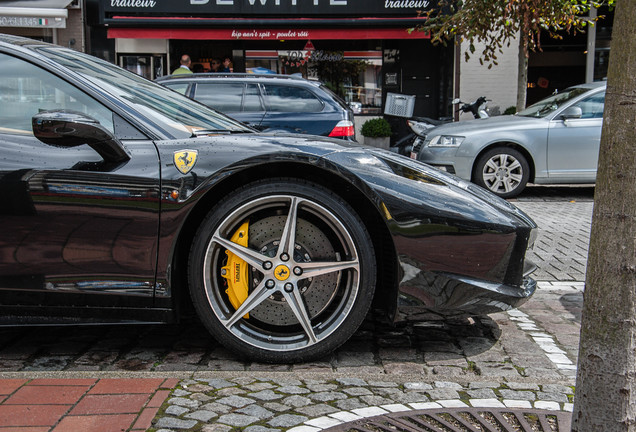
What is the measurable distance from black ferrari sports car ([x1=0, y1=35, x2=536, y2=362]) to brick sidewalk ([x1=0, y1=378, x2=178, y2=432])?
33cm

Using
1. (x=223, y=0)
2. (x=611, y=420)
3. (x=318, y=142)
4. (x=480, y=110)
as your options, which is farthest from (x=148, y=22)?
(x=611, y=420)

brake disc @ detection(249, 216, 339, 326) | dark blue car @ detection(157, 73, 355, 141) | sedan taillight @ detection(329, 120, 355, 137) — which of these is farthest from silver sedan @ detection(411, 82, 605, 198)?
brake disc @ detection(249, 216, 339, 326)

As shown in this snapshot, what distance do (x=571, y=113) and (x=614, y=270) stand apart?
25.8 feet

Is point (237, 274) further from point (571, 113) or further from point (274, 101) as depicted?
point (571, 113)

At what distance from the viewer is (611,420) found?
206 cm

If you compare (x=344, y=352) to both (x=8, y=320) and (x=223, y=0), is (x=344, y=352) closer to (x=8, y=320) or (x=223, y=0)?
(x=8, y=320)

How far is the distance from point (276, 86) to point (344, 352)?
20.1 ft

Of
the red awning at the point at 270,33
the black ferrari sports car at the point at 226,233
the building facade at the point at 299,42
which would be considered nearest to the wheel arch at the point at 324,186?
the black ferrari sports car at the point at 226,233

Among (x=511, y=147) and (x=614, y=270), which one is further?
(x=511, y=147)

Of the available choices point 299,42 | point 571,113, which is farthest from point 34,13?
point 571,113

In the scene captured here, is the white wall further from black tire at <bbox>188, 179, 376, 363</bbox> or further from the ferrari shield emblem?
the ferrari shield emblem

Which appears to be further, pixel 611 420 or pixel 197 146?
pixel 197 146

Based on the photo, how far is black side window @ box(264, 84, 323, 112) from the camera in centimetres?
888

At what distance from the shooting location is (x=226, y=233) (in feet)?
10.1
